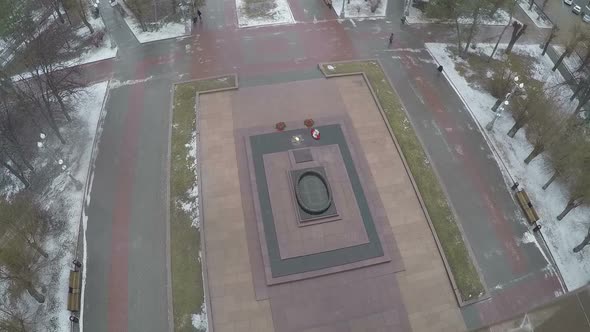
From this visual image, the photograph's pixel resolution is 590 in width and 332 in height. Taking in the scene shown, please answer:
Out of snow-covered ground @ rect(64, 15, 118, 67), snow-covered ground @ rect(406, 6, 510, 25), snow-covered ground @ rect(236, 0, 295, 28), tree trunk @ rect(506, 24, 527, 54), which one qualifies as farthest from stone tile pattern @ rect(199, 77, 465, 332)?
tree trunk @ rect(506, 24, 527, 54)

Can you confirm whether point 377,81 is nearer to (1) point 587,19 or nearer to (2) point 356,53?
(2) point 356,53

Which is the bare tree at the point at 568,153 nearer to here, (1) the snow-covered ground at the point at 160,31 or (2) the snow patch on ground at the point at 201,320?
(2) the snow patch on ground at the point at 201,320

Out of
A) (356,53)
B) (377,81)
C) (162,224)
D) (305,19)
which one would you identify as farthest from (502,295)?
(305,19)

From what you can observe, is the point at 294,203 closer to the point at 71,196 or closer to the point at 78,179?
the point at 71,196

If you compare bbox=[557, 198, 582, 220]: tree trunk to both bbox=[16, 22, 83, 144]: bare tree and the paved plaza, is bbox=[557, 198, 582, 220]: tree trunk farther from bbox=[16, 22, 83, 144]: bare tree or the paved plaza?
bbox=[16, 22, 83, 144]: bare tree

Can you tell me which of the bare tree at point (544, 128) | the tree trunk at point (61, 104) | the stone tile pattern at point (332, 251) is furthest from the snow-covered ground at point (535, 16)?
the tree trunk at point (61, 104)

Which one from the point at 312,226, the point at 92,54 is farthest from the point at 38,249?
the point at 92,54
